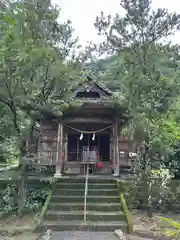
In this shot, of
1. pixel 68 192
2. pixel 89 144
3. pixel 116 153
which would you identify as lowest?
pixel 68 192

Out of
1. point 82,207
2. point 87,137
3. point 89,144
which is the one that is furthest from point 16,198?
point 87,137

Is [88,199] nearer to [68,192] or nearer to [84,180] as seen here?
[68,192]

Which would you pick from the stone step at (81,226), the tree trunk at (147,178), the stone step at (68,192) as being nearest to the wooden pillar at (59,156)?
the stone step at (68,192)

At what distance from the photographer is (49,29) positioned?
10.4m

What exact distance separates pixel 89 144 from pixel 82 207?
5.90 metres

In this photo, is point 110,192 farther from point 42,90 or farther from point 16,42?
point 16,42

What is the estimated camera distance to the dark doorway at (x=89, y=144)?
1580 cm

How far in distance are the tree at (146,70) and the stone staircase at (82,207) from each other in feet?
4.70

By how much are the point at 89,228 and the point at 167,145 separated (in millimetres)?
4210

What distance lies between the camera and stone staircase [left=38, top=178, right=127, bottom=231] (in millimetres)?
9273

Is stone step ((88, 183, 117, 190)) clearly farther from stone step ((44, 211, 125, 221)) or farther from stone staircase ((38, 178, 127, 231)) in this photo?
stone step ((44, 211, 125, 221))

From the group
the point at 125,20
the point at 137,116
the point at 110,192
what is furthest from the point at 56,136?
the point at 125,20

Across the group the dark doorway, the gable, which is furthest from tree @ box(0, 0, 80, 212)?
the dark doorway

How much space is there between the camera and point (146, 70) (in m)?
11.0
